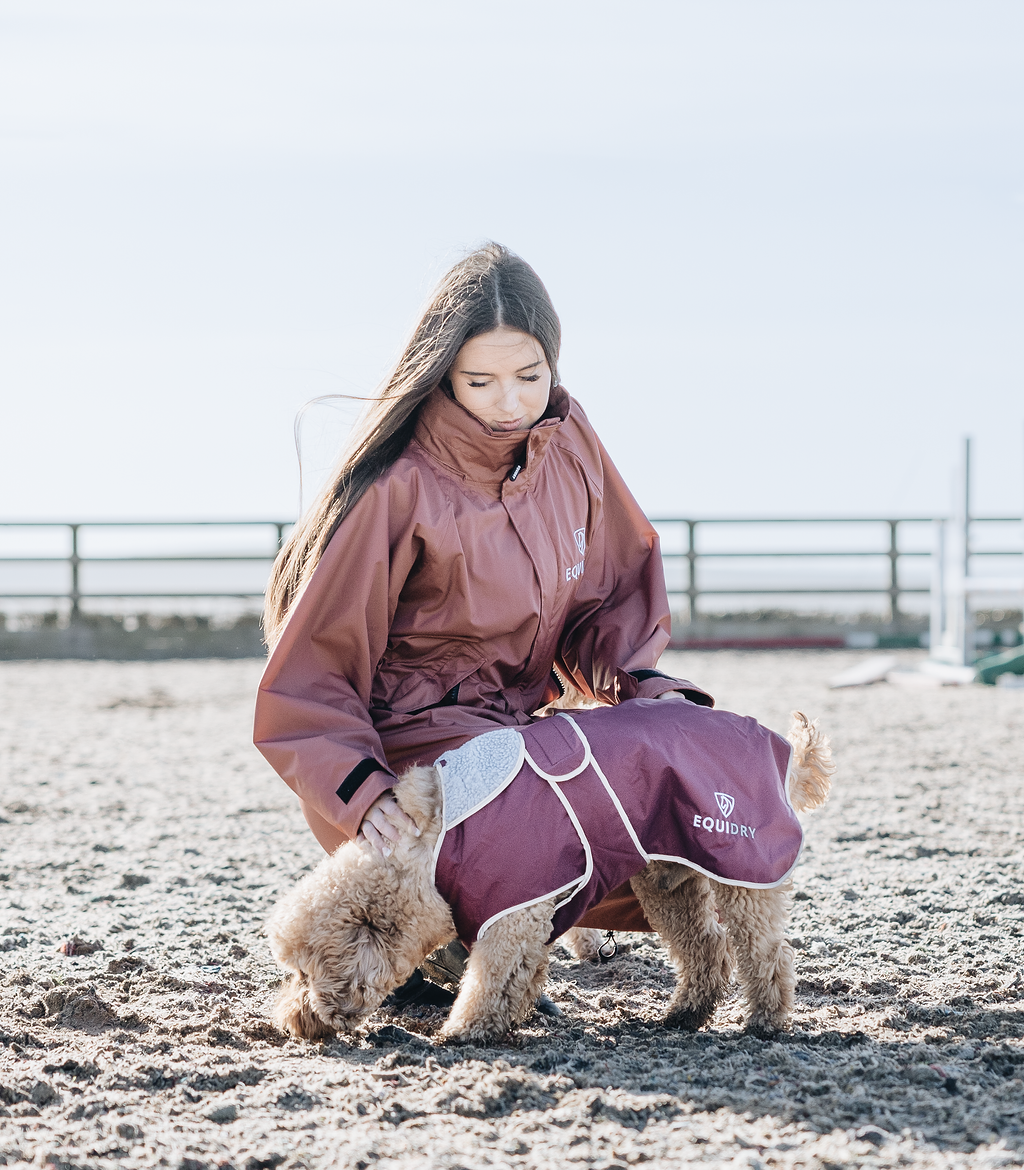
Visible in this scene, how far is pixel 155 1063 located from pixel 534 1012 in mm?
808

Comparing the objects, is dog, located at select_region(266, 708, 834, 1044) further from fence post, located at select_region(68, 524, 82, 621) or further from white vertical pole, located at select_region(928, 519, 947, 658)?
fence post, located at select_region(68, 524, 82, 621)

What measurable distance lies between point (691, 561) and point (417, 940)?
1202cm

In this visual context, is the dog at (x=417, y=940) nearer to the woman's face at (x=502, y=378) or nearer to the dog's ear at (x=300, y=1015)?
the dog's ear at (x=300, y=1015)

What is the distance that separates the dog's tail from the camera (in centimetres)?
253

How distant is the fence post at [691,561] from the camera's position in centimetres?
1400

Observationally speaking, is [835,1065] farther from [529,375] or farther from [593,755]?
Answer: [529,375]

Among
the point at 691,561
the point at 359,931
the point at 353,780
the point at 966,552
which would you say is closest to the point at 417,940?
the point at 359,931

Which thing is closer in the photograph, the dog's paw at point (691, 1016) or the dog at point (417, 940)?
the dog at point (417, 940)

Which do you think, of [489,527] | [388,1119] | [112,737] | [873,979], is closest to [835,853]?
[873,979]

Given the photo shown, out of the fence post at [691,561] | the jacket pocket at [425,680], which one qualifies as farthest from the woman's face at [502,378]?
the fence post at [691,561]

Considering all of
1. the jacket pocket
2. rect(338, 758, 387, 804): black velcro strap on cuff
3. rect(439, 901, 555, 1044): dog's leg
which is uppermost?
the jacket pocket

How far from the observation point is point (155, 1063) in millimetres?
2268

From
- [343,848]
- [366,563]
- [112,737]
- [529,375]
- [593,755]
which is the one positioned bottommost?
[112,737]

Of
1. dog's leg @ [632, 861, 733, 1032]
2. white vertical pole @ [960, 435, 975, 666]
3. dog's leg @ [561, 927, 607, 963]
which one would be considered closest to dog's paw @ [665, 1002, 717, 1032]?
dog's leg @ [632, 861, 733, 1032]
